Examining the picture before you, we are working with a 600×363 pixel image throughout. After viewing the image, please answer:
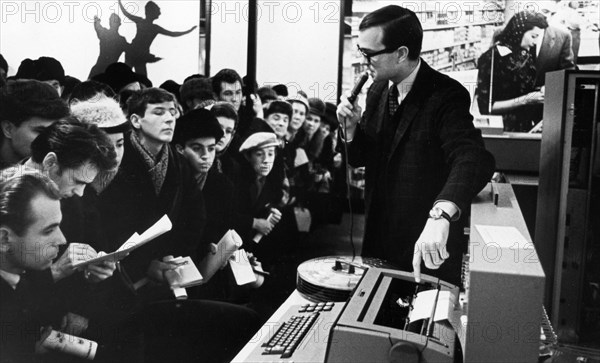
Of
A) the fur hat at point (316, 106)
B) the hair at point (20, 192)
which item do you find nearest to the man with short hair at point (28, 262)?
the hair at point (20, 192)

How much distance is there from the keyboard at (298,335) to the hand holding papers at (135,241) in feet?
1.97

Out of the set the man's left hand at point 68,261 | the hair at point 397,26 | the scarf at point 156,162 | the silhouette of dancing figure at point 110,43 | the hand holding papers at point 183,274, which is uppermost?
the hair at point 397,26

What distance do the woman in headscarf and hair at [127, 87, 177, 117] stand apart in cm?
140

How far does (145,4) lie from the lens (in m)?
2.24

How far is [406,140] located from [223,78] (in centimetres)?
79

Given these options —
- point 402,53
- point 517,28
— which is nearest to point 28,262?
point 402,53

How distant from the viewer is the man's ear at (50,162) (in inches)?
77.4

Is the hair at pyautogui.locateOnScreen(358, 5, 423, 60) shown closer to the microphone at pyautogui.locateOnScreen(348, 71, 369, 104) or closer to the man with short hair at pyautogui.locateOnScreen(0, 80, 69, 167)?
the microphone at pyautogui.locateOnScreen(348, 71, 369, 104)

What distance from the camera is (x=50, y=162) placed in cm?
197

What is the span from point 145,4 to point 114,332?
1208 millimetres

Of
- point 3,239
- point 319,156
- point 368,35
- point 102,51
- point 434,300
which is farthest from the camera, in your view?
point 319,156

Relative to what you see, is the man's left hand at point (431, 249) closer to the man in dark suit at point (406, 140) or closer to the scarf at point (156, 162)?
the man in dark suit at point (406, 140)

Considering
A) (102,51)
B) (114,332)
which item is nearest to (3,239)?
(114,332)

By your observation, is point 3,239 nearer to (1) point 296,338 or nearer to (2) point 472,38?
(1) point 296,338
